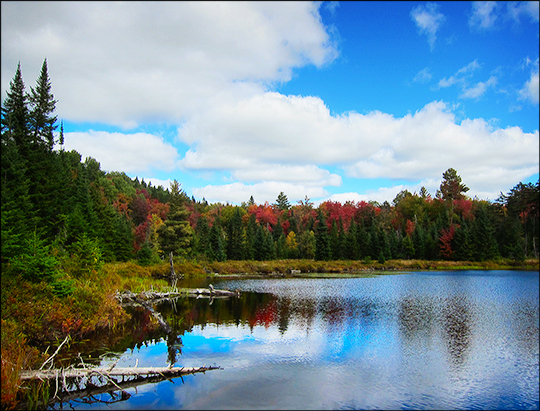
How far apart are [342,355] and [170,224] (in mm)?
46633

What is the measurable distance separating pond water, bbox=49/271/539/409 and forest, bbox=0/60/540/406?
292 cm

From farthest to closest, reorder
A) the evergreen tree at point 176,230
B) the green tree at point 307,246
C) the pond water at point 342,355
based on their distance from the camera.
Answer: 1. the green tree at point 307,246
2. the evergreen tree at point 176,230
3. the pond water at point 342,355

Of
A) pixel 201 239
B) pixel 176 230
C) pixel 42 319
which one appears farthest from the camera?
pixel 201 239

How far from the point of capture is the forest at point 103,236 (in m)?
14.3

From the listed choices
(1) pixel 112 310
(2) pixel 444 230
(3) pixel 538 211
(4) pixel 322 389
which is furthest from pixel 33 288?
(3) pixel 538 211

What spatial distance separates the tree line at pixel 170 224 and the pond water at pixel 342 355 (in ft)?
23.6

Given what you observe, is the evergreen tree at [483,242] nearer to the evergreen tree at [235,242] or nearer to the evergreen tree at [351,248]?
the evergreen tree at [351,248]

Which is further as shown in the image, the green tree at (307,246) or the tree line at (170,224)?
the green tree at (307,246)

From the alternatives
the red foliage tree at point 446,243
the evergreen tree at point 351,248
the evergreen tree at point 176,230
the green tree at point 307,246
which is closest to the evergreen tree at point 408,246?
the red foliage tree at point 446,243

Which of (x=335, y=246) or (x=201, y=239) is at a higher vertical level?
(x=201, y=239)

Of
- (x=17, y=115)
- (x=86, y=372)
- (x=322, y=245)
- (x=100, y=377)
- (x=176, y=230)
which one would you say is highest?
(x=17, y=115)

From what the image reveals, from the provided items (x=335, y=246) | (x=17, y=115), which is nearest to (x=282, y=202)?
(x=335, y=246)

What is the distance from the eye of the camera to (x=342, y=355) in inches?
563

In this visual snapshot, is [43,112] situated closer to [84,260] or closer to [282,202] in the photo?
[84,260]
